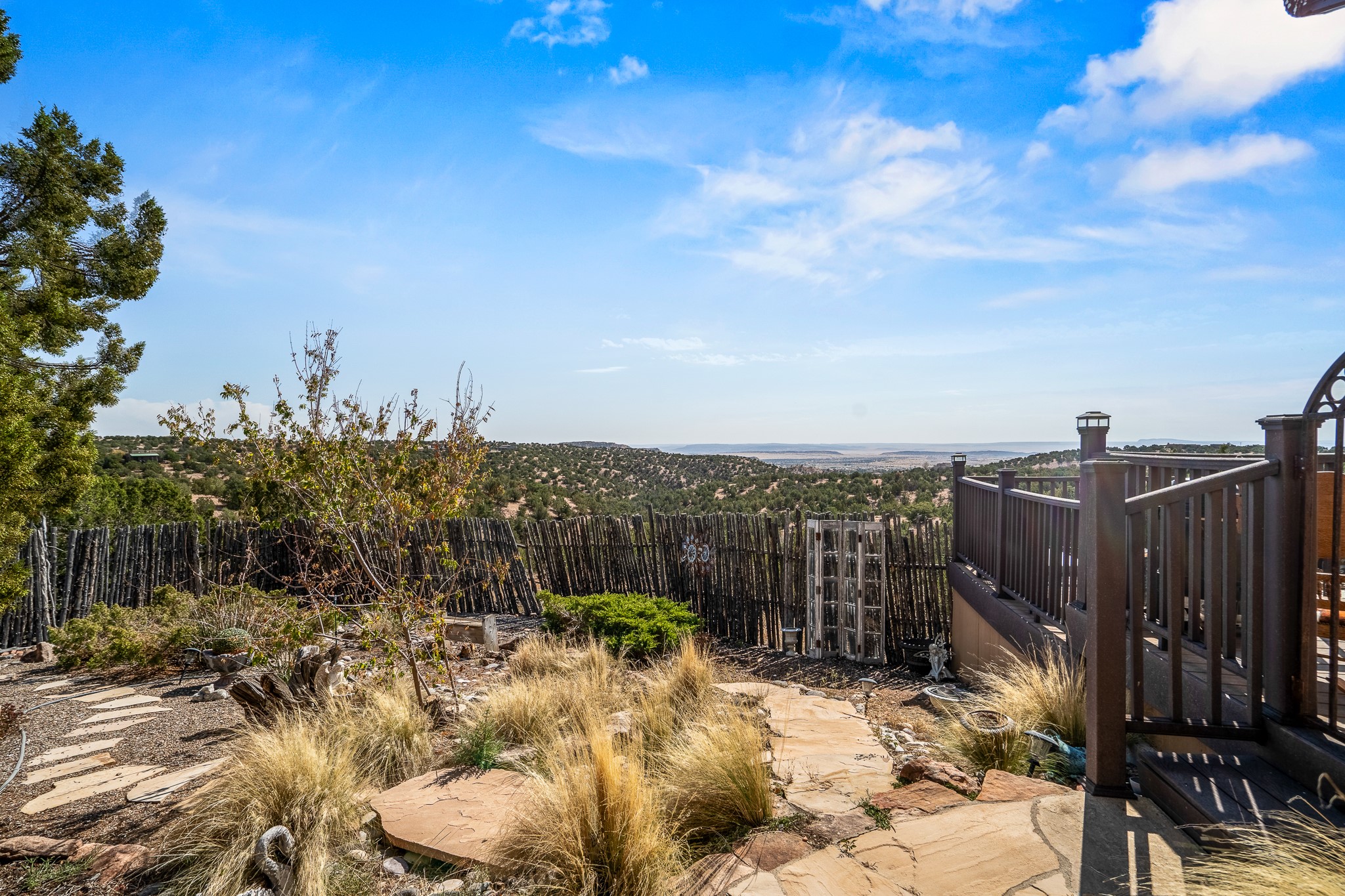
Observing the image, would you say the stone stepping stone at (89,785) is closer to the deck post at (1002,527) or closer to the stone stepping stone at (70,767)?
the stone stepping stone at (70,767)

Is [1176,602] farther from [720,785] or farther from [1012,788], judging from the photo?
[720,785]

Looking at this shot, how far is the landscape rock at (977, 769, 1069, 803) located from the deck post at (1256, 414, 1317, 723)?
2.68 feet

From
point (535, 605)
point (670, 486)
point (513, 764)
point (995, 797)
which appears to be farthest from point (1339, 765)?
point (670, 486)

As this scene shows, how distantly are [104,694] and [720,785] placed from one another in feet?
18.8

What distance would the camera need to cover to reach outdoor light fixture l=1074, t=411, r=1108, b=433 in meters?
4.93

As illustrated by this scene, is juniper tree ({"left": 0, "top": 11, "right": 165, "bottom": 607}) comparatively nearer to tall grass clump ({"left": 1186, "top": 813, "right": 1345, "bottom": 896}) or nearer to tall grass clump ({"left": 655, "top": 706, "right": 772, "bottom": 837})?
tall grass clump ({"left": 655, "top": 706, "right": 772, "bottom": 837})

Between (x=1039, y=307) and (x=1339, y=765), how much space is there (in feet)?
45.5

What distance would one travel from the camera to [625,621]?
6516 millimetres

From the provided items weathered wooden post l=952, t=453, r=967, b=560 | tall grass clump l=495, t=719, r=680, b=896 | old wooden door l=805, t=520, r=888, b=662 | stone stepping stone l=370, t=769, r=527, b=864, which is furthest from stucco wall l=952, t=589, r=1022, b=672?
stone stepping stone l=370, t=769, r=527, b=864

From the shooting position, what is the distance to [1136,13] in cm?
455

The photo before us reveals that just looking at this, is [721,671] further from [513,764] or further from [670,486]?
[670,486]

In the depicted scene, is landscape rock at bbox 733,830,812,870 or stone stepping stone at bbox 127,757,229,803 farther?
stone stepping stone at bbox 127,757,229,803

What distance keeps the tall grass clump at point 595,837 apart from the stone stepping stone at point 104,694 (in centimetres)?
484

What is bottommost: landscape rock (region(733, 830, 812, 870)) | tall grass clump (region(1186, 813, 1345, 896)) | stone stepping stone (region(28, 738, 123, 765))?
stone stepping stone (region(28, 738, 123, 765))
